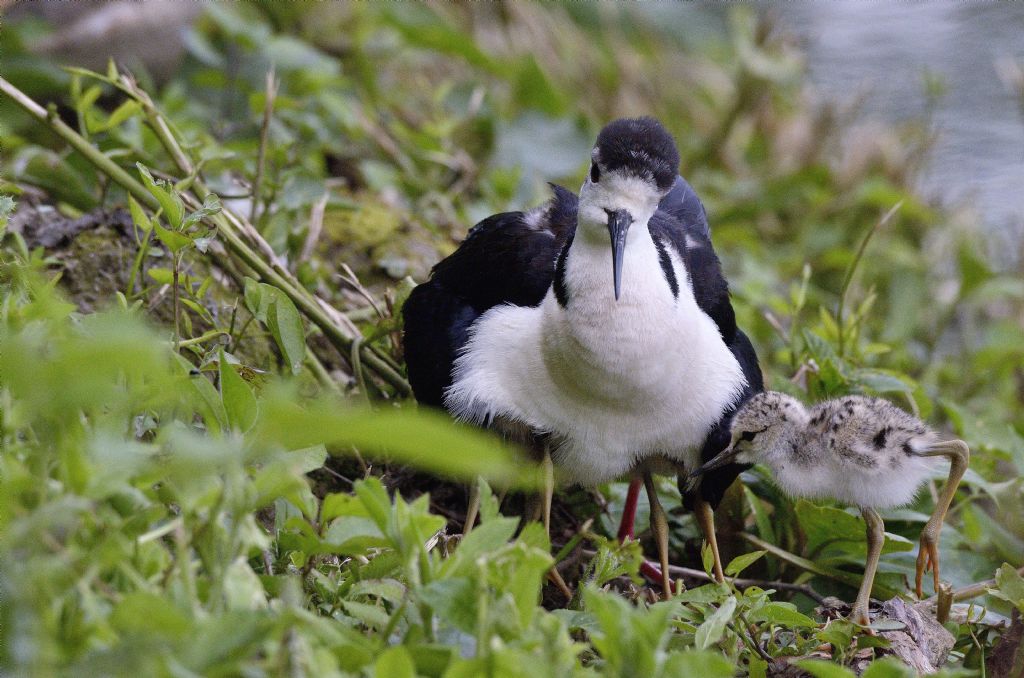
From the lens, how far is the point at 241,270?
2770 mm

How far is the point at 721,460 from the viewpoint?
2.32 m

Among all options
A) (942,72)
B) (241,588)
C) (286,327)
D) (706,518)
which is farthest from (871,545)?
(942,72)

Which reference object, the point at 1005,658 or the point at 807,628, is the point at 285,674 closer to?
the point at 807,628

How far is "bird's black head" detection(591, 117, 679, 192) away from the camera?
85.4 inches

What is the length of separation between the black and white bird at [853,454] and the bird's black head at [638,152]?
53 centimetres

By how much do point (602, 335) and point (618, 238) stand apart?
188 mm

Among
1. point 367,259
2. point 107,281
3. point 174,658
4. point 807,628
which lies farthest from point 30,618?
point 367,259

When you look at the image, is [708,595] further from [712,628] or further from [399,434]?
[399,434]

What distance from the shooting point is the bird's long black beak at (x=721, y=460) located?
2305 millimetres

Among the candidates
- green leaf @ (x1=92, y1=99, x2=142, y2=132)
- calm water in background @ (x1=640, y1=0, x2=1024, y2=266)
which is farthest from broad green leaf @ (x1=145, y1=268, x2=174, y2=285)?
calm water in background @ (x1=640, y1=0, x2=1024, y2=266)

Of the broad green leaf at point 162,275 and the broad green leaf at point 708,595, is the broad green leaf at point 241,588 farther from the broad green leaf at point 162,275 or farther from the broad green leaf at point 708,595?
the broad green leaf at point 162,275

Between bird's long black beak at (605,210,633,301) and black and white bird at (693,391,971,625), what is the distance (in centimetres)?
43

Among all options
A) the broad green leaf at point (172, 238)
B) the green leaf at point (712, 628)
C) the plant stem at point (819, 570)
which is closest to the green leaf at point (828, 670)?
the green leaf at point (712, 628)

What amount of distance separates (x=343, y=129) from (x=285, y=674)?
10.2ft
